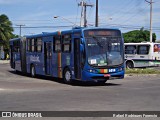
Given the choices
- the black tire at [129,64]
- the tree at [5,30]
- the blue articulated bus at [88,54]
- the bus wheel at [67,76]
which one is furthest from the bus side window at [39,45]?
the tree at [5,30]

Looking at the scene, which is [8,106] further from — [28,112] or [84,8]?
[84,8]

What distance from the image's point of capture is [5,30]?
7262cm

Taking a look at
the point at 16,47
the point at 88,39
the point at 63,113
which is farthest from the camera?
the point at 16,47

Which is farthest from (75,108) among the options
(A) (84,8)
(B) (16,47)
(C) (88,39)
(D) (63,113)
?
(A) (84,8)

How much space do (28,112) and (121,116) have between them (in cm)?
249

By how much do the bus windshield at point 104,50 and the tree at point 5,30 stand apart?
53.0 m

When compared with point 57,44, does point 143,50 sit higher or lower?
lower

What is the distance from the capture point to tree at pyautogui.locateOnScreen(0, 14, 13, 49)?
7131 cm

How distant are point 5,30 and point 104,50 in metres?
55.3

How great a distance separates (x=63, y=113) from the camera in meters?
10.4

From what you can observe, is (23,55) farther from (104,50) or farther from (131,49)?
(131,49)

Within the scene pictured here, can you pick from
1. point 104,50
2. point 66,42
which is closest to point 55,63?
point 66,42

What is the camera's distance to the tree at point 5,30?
234 feet

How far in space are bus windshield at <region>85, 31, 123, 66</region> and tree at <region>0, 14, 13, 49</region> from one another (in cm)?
5304
